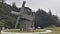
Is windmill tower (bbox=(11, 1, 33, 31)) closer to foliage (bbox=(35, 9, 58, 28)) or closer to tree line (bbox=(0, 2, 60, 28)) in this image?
tree line (bbox=(0, 2, 60, 28))

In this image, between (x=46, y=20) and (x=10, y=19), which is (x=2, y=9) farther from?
(x=46, y=20)

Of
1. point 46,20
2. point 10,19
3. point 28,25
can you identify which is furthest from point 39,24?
point 28,25

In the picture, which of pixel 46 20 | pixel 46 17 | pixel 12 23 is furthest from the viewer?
pixel 46 17

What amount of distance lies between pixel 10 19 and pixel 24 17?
23466 mm

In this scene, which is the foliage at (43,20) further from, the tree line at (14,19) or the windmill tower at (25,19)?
the windmill tower at (25,19)

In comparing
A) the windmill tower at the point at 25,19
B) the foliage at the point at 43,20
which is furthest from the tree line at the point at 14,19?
the windmill tower at the point at 25,19

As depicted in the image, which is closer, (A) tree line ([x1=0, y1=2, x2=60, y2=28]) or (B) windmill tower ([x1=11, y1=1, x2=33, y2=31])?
(B) windmill tower ([x1=11, y1=1, x2=33, y2=31])

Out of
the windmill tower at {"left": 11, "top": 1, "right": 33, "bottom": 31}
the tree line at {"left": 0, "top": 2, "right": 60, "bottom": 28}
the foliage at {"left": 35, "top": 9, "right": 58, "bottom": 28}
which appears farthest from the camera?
the foliage at {"left": 35, "top": 9, "right": 58, "bottom": 28}

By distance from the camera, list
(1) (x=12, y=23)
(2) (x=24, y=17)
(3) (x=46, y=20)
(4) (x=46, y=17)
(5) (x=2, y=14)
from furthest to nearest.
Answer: (4) (x=46, y=17), (3) (x=46, y=20), (5) (x=2, y=14), (1) (x=12, y=23), (2) (x=24, y=17)

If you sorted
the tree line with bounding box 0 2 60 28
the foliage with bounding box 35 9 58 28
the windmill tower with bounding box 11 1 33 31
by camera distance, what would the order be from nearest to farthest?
the windmill tower with bounding box 11 1 33 31 → the tree line with bounding box 0 2 60 28 → the foliage with bounding box 35 9 58 28

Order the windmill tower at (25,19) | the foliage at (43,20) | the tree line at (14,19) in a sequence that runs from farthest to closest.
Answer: the foliage at (43,20)
the tree line at (14,19)
the windmill tower at (25,19)

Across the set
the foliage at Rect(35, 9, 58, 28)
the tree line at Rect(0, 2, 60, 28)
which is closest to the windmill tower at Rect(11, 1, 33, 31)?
the tree line at Rect(0, 2, 60, 28)

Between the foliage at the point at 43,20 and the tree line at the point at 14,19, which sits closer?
the tree line at the point at 14,19

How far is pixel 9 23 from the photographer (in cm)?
6097
